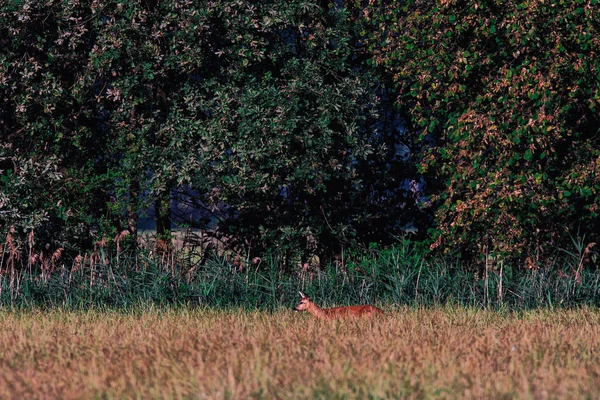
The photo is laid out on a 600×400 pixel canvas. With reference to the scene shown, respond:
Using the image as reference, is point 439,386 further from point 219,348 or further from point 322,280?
point 322,280

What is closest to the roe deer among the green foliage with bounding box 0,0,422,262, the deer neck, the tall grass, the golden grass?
the deer neck

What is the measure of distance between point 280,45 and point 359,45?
155cm

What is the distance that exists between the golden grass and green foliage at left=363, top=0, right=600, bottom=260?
2.76 metres

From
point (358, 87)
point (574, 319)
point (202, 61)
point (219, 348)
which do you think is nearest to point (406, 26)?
point (358, 87)

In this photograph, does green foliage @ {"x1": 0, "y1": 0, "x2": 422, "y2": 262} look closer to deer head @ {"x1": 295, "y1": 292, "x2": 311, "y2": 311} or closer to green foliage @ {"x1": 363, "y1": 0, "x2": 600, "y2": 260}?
green foliage @ {"x1": 363, "y1": 0, "x2": 600, "y2": 260}

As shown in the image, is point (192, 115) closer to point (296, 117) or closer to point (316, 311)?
point (296, 117)

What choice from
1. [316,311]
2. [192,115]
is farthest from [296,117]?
[316,311]

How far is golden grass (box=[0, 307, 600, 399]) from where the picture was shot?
6.36 m

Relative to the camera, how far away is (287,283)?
1365 cm

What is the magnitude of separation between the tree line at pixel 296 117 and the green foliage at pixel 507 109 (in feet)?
0.11

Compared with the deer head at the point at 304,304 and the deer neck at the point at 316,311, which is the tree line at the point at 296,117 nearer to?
the deer head at the point at 304,304

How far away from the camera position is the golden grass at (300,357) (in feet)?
20.9

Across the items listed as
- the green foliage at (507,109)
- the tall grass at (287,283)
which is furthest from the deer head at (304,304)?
the green foliage at (507,109)

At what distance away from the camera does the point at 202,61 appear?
14.2 metres
